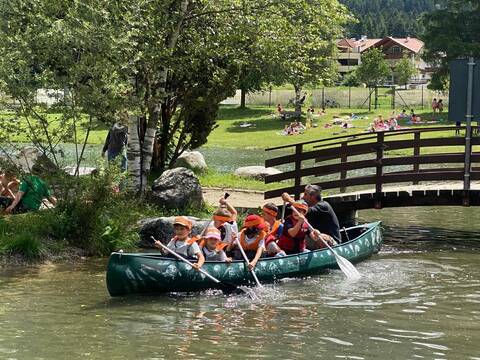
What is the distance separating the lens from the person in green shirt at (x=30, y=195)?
1539 cm

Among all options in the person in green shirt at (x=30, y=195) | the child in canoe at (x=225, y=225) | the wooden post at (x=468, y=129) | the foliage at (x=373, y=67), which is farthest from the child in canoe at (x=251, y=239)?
the foliage at (x=373, y=67)

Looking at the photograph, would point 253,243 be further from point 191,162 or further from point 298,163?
point 191,162

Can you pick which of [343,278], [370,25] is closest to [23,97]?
[343,278]

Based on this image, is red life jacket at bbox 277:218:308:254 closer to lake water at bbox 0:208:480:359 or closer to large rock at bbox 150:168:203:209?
lake water at bbox 0:208:480:359

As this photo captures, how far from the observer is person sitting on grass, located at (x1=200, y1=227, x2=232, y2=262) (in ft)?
41.7

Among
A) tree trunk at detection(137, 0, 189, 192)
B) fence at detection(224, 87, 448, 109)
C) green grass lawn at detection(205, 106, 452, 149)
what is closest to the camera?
tree trunk at detection(137, 0, 189, 192)

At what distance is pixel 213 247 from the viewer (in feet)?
41.9

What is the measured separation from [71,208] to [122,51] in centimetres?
284

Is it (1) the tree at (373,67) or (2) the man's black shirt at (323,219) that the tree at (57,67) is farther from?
(1) the tree at (373,67)

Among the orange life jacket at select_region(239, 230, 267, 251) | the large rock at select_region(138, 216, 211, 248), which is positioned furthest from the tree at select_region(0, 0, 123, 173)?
the orange life jacket at select_region(239, 230, 267, 251)

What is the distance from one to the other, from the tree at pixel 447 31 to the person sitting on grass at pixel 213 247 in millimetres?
45258

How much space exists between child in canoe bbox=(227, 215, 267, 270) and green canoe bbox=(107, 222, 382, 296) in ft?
1.01

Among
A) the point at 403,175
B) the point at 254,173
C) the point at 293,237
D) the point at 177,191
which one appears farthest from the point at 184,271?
the point at 254,173

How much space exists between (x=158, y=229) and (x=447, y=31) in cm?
4490
